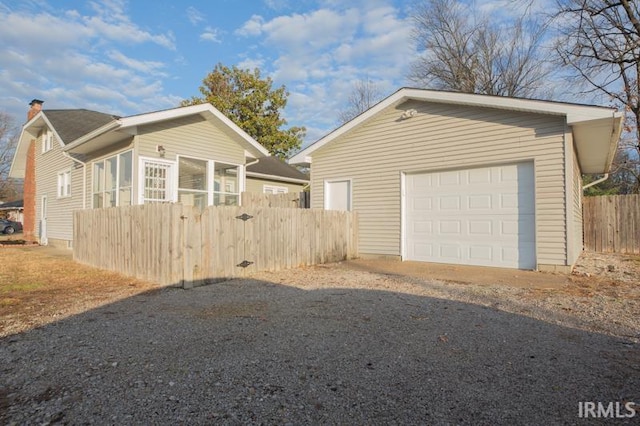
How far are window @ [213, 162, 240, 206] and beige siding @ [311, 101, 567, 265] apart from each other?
285 cm

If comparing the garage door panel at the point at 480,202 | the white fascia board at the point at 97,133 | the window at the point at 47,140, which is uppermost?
the window at the point at 47,140

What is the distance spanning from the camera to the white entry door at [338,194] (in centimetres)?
1124

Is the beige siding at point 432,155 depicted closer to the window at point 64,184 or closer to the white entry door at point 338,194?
the white entry door at point 338,194

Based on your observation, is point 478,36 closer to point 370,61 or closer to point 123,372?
point 370,61

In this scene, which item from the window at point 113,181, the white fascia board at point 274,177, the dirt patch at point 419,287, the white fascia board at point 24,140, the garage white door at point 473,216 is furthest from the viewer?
the white fascia board at point 274,177

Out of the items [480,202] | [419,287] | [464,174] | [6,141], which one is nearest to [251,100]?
[464,174]

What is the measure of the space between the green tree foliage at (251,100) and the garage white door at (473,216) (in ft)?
64.0

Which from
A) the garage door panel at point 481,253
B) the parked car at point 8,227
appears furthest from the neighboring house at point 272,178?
the parked car at point 8,227

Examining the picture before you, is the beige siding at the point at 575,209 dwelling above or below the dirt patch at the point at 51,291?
above

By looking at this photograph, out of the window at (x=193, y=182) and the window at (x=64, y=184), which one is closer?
the window at (x=193, y=182)

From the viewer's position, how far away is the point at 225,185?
12.6 m

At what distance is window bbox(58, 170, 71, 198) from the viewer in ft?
46.6

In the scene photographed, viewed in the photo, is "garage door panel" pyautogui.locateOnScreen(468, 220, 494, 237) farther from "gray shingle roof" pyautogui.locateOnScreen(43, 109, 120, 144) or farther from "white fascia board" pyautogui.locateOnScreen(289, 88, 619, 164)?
"gray shingle roof" pyautogui.locateOnScreen(43, 109, 120, 144)

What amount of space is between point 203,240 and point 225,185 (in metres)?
6.32
